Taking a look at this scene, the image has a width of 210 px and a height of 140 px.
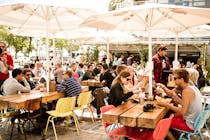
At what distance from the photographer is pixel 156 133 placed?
11.3 ft

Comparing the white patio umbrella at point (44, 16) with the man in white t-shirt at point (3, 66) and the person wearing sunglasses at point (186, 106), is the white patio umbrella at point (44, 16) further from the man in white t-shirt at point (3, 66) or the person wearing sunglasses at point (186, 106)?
the person wearing sunglasses at point (186, 106)

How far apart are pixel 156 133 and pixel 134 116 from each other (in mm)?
427

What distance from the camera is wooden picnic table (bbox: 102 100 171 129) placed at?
365 cm

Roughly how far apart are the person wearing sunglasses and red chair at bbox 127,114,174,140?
0.54 m

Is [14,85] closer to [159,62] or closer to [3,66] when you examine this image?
[3,66]

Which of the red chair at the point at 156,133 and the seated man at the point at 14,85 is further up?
the seated man at the point at 14,85

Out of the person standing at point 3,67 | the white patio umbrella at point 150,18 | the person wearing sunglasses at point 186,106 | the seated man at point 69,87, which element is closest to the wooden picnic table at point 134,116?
the person wearing sunglasses at point 186,106

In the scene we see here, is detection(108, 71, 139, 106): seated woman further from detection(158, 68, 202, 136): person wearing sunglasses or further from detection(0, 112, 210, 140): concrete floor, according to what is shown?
detection(0, 112, 210, 140): concrete floor

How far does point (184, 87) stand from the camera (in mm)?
4426

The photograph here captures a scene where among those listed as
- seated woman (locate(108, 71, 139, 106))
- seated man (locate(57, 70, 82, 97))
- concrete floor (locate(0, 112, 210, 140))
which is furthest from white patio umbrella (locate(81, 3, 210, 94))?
concrete floor (locate(0, 112, 210, 140))

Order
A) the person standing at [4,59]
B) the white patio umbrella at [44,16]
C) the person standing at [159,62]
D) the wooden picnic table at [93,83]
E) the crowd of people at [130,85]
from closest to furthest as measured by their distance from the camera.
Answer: the crowd of people at [130,85], the white patio umbrella at [44,16], the person standing at [159,62], the person standing at [4,59], the wooden picnic table at [93,83]

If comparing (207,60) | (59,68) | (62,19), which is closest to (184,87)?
(62,19)

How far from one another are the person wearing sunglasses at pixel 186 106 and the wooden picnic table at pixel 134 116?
293 mm

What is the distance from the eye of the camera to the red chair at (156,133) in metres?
3.43
